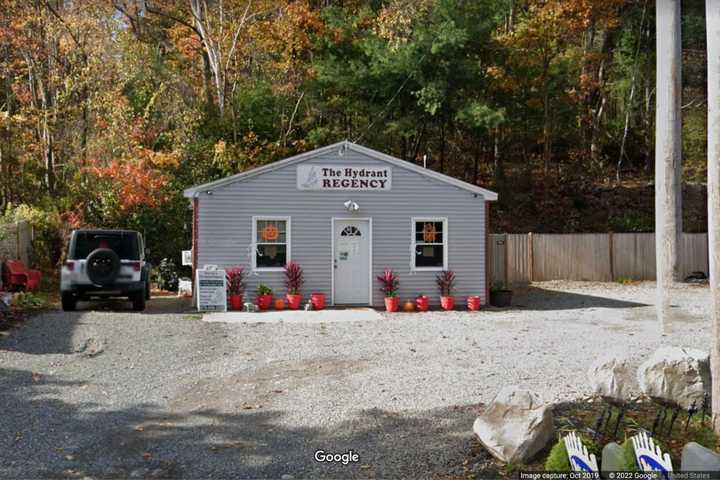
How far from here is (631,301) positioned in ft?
58.3

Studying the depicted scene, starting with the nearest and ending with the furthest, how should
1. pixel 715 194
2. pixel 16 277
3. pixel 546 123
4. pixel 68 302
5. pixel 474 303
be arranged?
pixel 715 194, pixel 68 302, pixel 474 303, pixel 16 277, pixel 546 123

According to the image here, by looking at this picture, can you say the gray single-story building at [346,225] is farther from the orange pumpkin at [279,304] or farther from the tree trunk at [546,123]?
the tree trunk at [546,123]

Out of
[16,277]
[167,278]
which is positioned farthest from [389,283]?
[16,277]

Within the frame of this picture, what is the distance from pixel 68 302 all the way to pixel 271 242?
4.44 meters

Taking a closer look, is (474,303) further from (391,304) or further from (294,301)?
(294,301)

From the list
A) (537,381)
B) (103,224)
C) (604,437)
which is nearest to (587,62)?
(103,224)

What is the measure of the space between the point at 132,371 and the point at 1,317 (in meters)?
5.12

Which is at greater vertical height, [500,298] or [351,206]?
[351,206]

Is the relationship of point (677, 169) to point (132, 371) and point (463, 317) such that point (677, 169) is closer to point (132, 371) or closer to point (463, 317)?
point (463, 317)

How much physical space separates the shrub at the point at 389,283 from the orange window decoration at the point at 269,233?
257cm

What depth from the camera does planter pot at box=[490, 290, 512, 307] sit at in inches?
675

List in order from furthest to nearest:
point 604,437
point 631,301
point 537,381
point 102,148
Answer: point 102,148, point 631,301, point 537,381, point 604,437

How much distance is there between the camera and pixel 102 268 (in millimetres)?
13992

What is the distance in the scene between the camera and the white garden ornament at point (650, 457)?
14.1 ft
